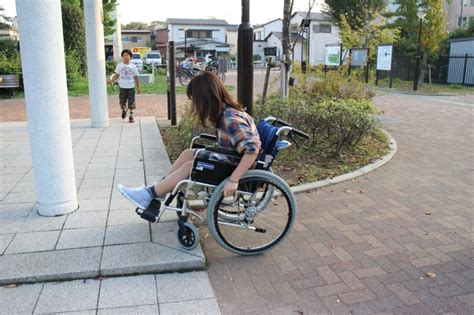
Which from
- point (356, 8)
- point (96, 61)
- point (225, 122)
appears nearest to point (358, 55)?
point (96, 61)

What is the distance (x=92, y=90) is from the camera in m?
8.71

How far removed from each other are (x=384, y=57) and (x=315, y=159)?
623 inches

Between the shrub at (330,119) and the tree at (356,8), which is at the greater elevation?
the tree at (356,8)

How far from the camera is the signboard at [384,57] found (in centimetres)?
1958

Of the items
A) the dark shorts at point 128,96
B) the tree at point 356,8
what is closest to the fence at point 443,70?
the tree at point 356,8

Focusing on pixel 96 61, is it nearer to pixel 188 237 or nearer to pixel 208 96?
pixel 208 96

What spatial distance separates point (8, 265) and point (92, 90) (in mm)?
6134

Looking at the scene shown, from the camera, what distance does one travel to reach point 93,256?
3.21 meters

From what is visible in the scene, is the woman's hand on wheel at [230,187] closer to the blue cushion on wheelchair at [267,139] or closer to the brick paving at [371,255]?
the blue cushion on wheelchair at [267,139]

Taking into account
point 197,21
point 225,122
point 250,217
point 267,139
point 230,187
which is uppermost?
point 197,21

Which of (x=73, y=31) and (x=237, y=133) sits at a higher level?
(x=73, y=31)

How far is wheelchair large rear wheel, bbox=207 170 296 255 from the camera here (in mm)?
3209

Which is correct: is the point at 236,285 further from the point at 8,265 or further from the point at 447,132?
the point at 447,132

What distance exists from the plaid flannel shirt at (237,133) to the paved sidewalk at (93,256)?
2.84ft
